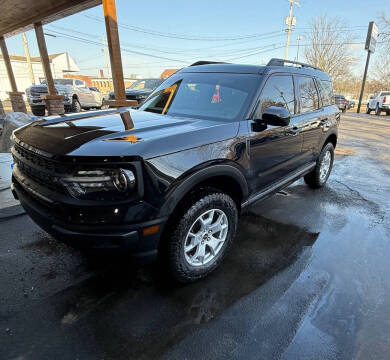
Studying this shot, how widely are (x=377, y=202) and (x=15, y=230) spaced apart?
5.21 m

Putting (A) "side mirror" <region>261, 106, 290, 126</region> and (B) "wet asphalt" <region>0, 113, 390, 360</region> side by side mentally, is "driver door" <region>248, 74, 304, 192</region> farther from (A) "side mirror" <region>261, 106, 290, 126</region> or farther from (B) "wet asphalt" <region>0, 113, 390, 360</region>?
(B) "wet asphalt" <region>0, 113, 390, 360</region>

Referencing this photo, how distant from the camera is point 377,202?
14.1 feet

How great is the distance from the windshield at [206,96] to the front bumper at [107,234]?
1.40 meters

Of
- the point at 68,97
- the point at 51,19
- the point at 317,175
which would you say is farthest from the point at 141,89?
the point at 317,175

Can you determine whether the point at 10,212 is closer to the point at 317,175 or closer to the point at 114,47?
the point at 114,47

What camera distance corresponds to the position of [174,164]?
6.23 feet

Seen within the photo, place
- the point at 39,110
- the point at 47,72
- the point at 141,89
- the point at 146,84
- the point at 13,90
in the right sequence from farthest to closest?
the point at 146,84
the point at 141,89
the point at 39,110
the point at 13,90
the point at 47,72

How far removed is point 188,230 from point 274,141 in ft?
4.80

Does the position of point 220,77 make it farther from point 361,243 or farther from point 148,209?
point 361,243

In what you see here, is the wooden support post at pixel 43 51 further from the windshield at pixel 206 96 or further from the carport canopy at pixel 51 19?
the windshield at pixel 206 96

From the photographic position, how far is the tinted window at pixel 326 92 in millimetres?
4227

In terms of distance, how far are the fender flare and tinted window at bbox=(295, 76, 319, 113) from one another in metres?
1.81

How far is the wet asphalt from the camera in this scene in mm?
1788

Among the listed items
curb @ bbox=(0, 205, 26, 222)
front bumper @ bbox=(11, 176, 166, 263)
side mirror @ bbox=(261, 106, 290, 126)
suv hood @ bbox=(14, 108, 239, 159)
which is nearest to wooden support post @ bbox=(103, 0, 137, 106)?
curb @ bbox=(0, 205, 26, 222)
